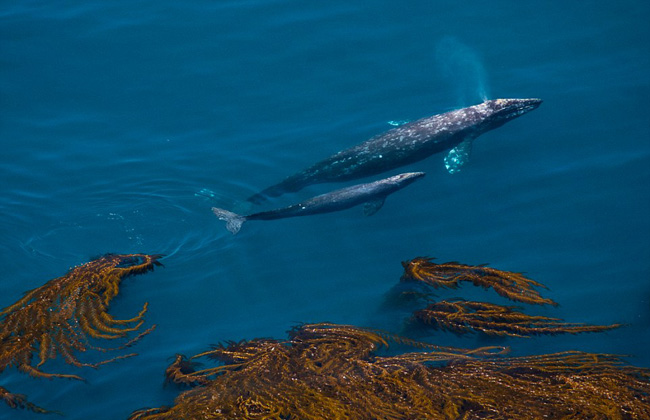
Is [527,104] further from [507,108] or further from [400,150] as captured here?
[400,150]

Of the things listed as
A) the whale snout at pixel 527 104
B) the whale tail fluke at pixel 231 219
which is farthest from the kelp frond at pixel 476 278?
the whale snout at pixel 527 104

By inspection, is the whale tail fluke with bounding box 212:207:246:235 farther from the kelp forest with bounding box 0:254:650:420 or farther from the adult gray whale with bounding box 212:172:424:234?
the kelp forest with bounding box 0:254:650:420

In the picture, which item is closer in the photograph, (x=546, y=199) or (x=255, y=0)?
(x=546, y=199)

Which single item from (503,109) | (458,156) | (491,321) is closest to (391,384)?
(491,321)

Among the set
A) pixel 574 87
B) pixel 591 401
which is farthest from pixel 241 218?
pixel 574 87

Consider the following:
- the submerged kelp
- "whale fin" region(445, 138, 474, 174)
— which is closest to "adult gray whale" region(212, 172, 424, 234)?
"whale fin" region(445, 138, 474, 174)

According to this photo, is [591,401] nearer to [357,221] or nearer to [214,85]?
[357,221]
